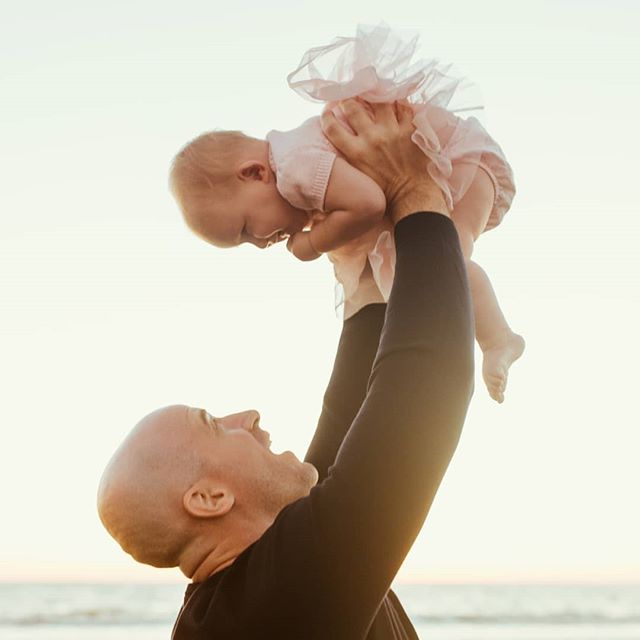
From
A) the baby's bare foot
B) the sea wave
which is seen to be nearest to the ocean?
the sea wave

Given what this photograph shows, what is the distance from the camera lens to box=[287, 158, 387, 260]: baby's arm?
6.75ft

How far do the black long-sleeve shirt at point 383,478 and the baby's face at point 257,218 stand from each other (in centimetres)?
71

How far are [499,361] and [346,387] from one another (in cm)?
43

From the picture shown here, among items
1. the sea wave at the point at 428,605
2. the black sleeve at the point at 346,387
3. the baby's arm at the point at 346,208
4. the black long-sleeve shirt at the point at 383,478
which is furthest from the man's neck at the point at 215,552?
the sea wave at the point at 428,605

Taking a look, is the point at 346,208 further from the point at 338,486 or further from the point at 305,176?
the point at 338,486

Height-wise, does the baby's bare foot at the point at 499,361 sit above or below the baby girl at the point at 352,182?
below

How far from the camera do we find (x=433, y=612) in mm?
20031

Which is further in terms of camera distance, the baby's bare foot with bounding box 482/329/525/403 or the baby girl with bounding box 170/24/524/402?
the baby's bare foot with bounding box 482/329/525/403

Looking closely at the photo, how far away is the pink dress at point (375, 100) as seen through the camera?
6.98 ft

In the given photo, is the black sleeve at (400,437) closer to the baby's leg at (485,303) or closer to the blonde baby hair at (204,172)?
the baby's leg at (485,303)

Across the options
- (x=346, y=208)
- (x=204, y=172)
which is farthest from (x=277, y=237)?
(x=346, y=208)

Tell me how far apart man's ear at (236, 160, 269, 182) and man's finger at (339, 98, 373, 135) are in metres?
0.31

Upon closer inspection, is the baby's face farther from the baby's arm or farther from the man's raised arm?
the man's raised arm

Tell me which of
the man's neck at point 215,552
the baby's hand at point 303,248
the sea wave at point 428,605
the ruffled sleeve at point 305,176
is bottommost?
the sea wave at point 428,605
